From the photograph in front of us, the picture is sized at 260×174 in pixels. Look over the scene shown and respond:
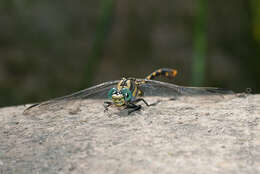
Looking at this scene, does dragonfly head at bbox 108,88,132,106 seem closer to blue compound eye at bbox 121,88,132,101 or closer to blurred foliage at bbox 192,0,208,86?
blue compound eye at bbox 121,88,132,101

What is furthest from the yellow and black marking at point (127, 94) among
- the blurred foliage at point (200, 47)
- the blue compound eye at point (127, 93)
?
the blurred foliage at point (200, 47)

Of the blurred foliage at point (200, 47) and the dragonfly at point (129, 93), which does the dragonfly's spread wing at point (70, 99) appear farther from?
the blurred foliage at point (200, 47)

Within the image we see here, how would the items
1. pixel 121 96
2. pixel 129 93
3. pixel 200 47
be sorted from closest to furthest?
pixel 121 96 → pixel 129 93 → pixel 200 47

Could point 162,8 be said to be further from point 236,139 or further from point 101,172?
point 101,172

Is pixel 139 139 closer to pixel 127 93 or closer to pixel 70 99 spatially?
pixel 127 93

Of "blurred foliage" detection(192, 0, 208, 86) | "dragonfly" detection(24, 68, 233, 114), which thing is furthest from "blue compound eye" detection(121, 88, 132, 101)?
"blurred foliage" detection(192, 0, 208, 86)

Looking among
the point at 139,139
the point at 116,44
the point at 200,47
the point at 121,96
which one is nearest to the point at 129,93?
the point at 121,96
